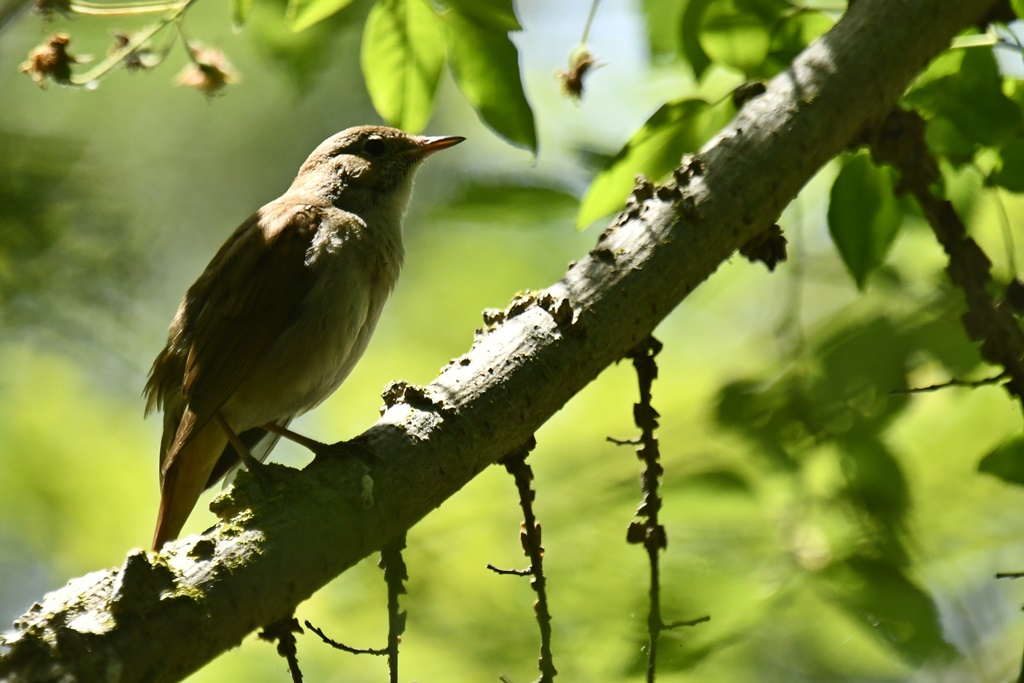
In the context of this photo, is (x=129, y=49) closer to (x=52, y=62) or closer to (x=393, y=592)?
(x=52, y=62)

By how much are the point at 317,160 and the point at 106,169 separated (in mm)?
3431

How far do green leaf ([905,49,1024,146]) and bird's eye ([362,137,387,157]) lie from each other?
8.33 ft

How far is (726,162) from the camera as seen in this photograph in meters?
Result: 2.96

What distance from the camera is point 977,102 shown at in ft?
10.0

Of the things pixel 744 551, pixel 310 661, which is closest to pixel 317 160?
pixel 310 661

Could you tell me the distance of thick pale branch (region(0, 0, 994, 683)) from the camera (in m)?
1.83

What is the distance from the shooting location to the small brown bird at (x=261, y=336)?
3.56m

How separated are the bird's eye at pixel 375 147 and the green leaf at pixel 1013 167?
112 inches

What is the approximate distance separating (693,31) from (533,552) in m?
1.73

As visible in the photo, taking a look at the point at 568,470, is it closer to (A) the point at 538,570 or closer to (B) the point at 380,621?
(B) the point at 380,621

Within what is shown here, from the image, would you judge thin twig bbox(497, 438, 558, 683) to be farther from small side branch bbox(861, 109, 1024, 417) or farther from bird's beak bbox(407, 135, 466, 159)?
bird's beak bbox(407, 135, 466, 159)

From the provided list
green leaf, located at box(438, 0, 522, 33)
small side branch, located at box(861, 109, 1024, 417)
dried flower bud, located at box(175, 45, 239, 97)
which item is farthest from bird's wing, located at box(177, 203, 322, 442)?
small side branch, located at box(861, 109, 1024, 417)

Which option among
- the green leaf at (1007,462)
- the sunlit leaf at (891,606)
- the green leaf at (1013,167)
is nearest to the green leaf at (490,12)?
the green leaf at (1013,167)

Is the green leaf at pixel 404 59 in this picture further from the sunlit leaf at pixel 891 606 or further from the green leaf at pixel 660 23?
the sunlit leaf at pixel 891 606
